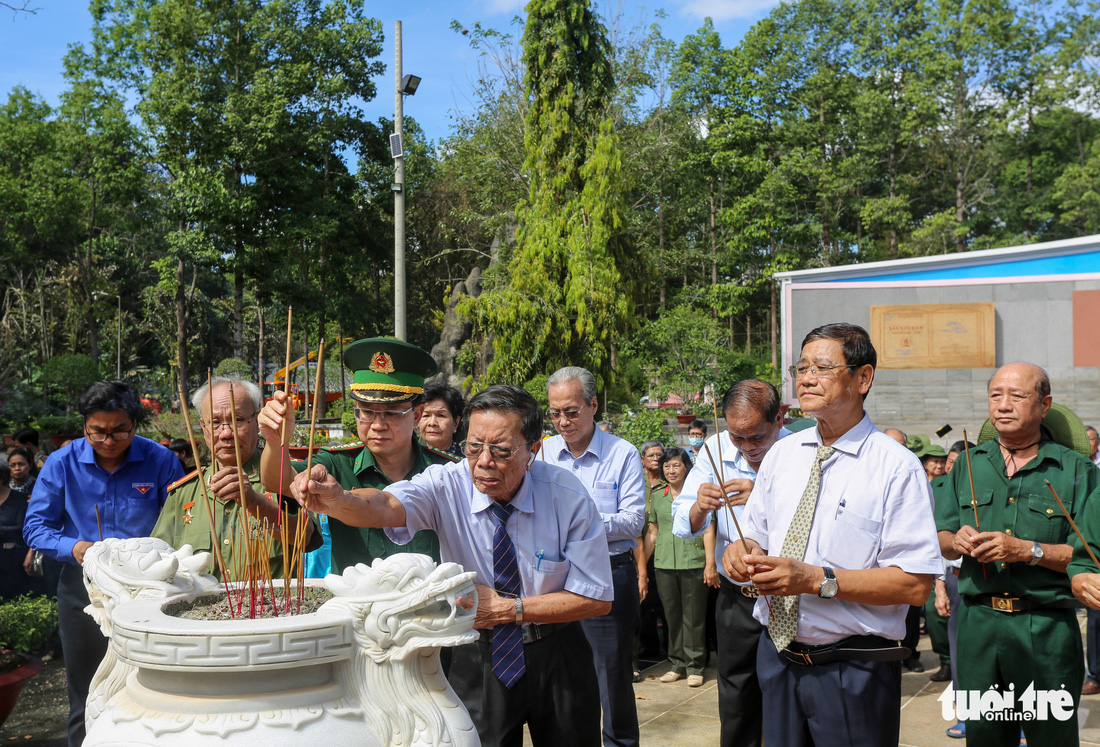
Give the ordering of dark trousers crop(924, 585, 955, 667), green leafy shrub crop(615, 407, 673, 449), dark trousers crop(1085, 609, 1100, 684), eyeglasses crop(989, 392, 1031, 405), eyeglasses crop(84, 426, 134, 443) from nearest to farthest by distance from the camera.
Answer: eyeglasses crop(989, 392, 1031, 405) → eyeglasses crop(84, 426, 134, 443) → dark trousers crop(1085, 609, 1100, 684) → dark trousers crop(924, 585, 955, 667) → green leafy shrub crop(615, 407, 673, 449)

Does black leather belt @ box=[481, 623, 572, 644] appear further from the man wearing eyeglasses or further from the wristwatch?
the man wearing eyeglasses

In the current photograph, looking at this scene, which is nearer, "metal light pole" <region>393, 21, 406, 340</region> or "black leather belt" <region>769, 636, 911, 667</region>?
"black leather belt" <region>769, 636, 911, 667</region>

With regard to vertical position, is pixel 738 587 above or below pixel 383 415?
below

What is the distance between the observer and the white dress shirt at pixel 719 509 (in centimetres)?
369

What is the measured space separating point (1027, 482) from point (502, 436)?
2.04 meters

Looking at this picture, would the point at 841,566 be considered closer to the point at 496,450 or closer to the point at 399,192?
the point at 496,450

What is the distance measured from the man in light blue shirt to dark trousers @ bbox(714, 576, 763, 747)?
41cm

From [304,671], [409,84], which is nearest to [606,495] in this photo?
[304,671]

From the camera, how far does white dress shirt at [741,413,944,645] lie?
2.37m

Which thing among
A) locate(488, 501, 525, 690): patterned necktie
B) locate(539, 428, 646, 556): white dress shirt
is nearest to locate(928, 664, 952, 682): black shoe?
locate(539, 428, 646, 556): white dress shirt

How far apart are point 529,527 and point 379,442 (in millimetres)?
764

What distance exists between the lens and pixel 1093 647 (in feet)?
17.4

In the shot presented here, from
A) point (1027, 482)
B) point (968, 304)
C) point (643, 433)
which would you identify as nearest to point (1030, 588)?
point (1027, 482)

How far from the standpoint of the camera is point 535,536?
99.2 inches
